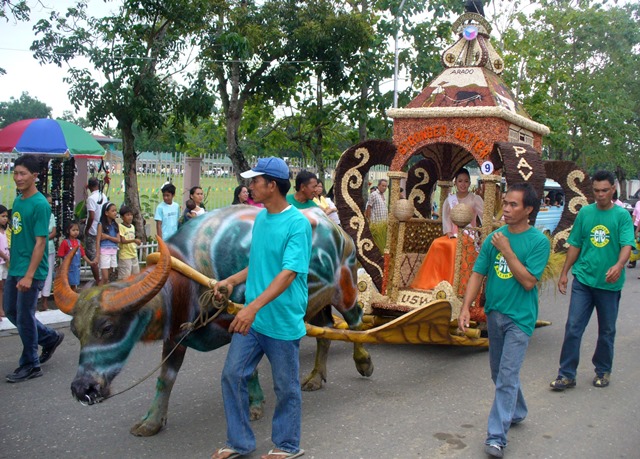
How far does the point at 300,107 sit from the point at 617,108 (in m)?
14.9

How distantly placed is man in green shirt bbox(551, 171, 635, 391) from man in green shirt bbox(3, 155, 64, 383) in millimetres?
4214

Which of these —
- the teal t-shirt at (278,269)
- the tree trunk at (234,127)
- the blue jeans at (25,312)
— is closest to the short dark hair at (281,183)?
the teal t-shirt at (278,269)

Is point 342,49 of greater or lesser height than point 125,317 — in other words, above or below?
above

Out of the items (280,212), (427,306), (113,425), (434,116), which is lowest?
(113,425)

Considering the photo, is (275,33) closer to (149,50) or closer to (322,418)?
(149,50)

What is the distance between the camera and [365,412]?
4730 mm

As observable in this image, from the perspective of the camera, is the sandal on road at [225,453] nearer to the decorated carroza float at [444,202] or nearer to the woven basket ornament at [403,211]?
the decorated carroza float at [444,202]

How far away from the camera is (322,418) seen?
4.59 metres

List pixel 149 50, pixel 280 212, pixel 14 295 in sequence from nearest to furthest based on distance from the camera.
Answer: pixel 280 212 → pixel 14 295 → pixel 149 50

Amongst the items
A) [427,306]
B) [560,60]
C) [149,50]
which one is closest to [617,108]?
[560,60]

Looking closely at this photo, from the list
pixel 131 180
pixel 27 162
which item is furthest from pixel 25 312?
pixel 131 180

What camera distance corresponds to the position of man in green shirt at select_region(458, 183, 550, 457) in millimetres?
3996

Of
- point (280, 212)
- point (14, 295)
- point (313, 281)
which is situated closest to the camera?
point (280, 212)

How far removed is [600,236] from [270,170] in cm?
307
